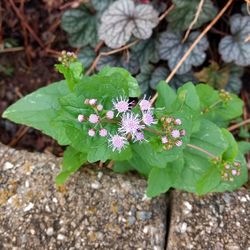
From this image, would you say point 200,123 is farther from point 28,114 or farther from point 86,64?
point 86,64

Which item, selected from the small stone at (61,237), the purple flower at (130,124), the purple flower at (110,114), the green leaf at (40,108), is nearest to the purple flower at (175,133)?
the purple flower at (130,124)

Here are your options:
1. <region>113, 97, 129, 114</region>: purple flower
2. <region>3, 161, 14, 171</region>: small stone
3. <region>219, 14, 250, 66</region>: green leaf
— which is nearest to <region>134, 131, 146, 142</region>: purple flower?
<region>113, 97, 129, 114</region>: purple flower

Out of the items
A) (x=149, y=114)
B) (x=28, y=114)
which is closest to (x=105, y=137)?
(x=149, y=114)

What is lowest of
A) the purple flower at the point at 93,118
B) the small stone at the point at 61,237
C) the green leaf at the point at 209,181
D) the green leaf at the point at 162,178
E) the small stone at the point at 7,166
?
the small stone at the point at 61,237

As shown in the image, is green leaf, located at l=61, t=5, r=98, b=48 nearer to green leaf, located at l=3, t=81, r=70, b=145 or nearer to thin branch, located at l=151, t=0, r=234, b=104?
thin branch, located at l=151, t=0, r=234, b=104

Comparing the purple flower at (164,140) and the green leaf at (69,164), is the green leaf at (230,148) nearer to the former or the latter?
the purple flower at (164,140)

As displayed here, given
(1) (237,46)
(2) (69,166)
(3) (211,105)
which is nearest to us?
(2) (69,166)

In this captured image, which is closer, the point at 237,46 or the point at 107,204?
the point at 107,204
